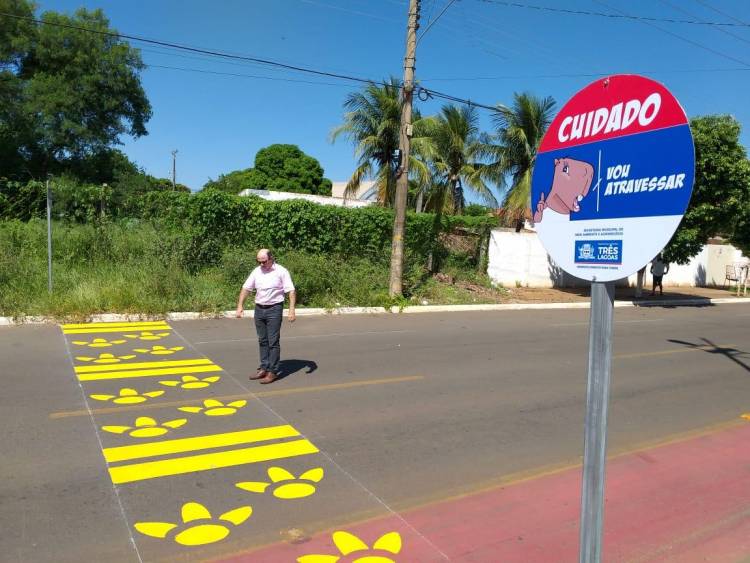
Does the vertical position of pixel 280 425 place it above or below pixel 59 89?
below

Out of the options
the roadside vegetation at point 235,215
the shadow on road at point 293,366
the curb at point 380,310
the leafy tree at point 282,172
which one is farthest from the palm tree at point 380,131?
the leafy tree at point 282,172

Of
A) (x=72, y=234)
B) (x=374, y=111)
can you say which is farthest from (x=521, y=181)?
(x=72, y=234)

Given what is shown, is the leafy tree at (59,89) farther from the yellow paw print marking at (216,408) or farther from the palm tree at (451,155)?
the yellow paw print marking at (216,408)

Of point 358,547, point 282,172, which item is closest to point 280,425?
point 358,547

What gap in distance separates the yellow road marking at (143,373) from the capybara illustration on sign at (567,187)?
6.27 m

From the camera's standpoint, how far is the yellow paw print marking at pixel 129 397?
6089 millimetres

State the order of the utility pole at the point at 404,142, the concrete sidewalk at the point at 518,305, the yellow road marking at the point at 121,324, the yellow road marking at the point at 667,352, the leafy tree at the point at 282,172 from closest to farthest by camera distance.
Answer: the yellow road marking at the point at 667,352
the yellow road marking at the point at 121,324
the concrete sidewalk at the point at 518,305
the utility pole at the point at 404,142
the leafy tree at the point at 282,172

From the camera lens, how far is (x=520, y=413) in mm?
6352

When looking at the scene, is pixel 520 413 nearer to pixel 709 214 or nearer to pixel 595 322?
pixel 595 322

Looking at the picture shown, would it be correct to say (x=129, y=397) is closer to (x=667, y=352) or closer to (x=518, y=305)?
(x=667, y=352)

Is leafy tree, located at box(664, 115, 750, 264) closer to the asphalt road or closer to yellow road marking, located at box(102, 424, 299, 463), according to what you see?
the asphalt road

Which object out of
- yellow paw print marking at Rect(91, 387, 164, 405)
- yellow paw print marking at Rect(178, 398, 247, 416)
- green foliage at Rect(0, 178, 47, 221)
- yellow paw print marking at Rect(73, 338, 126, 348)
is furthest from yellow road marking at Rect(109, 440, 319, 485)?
green foliage at Rect(0, 178, 47, 221)

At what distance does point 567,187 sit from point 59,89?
116ft

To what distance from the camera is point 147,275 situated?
12789 millimetres
